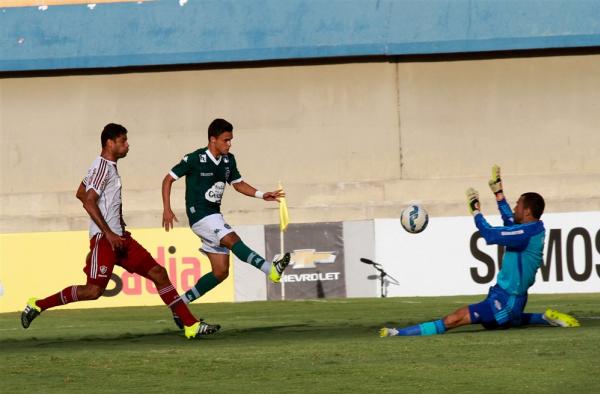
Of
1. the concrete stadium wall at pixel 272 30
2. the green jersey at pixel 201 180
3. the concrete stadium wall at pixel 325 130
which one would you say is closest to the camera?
the green jersey at pixel 201 180

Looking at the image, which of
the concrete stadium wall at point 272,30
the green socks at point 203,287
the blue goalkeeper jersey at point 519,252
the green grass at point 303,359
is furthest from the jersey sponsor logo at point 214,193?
the concrete stadium wall at point 272,30

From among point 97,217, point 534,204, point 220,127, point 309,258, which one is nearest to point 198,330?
point 97,217

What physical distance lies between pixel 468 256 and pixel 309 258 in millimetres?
2673

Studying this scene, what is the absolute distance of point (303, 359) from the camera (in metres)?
10.5

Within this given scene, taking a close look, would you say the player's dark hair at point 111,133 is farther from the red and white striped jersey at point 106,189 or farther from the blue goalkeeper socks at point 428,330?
the blue goalkeeper socks at point 428,330

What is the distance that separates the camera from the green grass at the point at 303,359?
9.02 m

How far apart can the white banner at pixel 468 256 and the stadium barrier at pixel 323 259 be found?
0.02m

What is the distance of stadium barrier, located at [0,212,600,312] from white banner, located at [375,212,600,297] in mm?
16

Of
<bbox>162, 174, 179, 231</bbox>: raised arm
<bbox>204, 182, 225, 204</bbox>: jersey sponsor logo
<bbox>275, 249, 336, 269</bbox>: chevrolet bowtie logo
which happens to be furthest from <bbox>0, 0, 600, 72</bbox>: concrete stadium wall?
<bbox>162, 174, 179, 231</bbox>: raised arm

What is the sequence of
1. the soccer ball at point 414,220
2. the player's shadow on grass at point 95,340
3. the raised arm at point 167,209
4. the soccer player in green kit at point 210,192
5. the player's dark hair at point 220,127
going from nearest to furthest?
the player's shadow on grass at point 95,340
the raised arm at point 167,209
the player's dark hair at point 220,127
the soccer player in green kit at point 210,192
the soccer ball at point 414,220

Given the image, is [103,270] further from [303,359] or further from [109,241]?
[303,359]

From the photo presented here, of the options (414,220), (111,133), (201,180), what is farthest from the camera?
(414,220)

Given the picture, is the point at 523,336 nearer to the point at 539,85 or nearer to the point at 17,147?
the point at 539,85

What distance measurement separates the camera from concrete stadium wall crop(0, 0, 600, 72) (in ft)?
90.0
